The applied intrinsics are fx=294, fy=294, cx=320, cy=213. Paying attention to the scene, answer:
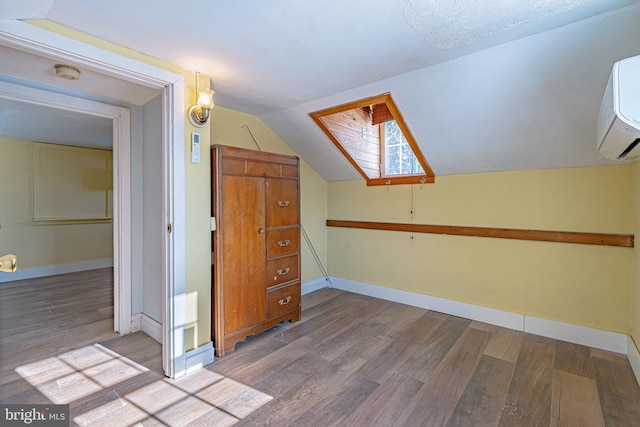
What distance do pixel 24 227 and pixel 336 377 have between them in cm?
525

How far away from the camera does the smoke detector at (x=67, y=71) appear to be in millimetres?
1924

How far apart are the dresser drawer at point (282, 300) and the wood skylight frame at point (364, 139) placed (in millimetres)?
1594

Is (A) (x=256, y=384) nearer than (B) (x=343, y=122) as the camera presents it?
Yes

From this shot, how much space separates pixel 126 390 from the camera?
1.86m

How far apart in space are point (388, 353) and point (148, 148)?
267 centimetres

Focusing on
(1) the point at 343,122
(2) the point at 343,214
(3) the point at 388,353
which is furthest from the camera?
(2) the point at 343,214

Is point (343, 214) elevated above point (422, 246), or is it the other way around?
point (343, 214)

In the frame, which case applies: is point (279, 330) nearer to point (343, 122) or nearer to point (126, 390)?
point (126, 390)

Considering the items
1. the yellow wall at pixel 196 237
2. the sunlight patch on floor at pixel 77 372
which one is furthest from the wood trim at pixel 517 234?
the sunlight patch on floor at pixel 77 372

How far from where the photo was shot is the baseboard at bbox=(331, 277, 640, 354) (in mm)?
2344

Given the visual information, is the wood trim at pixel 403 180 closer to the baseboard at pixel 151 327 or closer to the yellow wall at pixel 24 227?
the baseboard at pixel 151 327

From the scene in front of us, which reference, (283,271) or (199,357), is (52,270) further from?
(283,271)

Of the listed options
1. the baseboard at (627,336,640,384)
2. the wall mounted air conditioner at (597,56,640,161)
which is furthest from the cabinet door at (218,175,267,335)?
the baseboard at (627,336,640,384)

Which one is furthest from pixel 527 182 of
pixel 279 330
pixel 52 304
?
pixel 52 304
